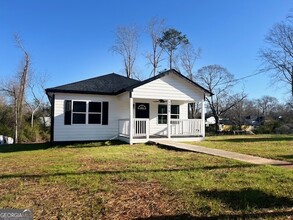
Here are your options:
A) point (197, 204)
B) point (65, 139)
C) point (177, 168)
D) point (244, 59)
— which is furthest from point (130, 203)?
point (244, 59)

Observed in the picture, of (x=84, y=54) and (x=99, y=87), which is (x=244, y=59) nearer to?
(x=84, y=54)

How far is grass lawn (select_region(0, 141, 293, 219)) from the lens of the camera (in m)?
4.03

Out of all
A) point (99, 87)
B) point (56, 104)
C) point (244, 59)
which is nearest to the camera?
point (56, 104)

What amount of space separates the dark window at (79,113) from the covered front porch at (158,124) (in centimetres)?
212

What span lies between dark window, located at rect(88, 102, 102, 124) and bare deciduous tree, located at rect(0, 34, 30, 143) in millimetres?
10214

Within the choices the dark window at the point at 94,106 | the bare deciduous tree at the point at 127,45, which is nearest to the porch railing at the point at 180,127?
the dark window at the point at 94,106

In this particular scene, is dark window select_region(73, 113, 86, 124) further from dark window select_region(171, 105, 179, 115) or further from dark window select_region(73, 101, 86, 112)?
dark window select_region(171, 105, 179, 115)

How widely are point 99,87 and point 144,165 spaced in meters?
9.43

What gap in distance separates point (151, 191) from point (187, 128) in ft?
38.2

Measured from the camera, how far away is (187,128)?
54.0 ft

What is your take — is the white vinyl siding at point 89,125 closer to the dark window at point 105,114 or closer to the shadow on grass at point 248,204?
the dark window at point 105,114

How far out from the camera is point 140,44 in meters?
35.3

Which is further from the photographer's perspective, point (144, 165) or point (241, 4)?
point (241, 4)

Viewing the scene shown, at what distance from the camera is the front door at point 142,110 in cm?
1672
